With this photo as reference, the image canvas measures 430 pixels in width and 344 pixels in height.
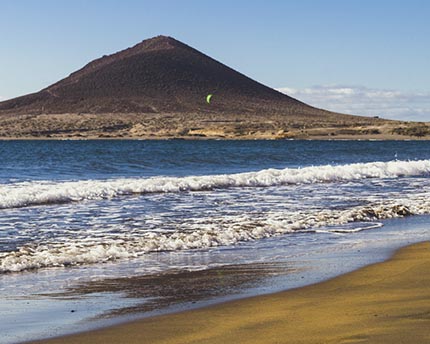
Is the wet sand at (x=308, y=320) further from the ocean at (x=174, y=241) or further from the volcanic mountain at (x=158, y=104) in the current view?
the volcanic mountain at (x=158, y=104)

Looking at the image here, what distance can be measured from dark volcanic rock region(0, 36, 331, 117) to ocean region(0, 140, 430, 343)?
326 feet

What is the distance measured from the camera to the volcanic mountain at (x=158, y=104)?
4065 inches

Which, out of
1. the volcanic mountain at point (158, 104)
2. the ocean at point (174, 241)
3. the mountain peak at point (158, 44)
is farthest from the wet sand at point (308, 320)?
the mountain peak at point (158, 44)

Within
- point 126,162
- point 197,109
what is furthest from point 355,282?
point 197,109

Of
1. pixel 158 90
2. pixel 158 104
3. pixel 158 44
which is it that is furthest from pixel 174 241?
pixel 158 44

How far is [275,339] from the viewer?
6.60m

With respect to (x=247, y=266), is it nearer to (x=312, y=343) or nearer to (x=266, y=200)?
(x=312, y=343)

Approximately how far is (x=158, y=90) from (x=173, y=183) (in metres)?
110

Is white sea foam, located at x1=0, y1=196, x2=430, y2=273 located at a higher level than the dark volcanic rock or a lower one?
lower

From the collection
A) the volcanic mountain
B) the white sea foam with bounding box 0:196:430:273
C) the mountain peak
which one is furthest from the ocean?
the mountain peak

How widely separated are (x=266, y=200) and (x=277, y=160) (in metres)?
28.3

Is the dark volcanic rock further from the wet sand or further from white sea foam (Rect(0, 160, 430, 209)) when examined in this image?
the wet sand

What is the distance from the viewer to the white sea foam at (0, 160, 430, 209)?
20.8m

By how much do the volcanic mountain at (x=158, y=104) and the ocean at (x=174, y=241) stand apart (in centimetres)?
7165
